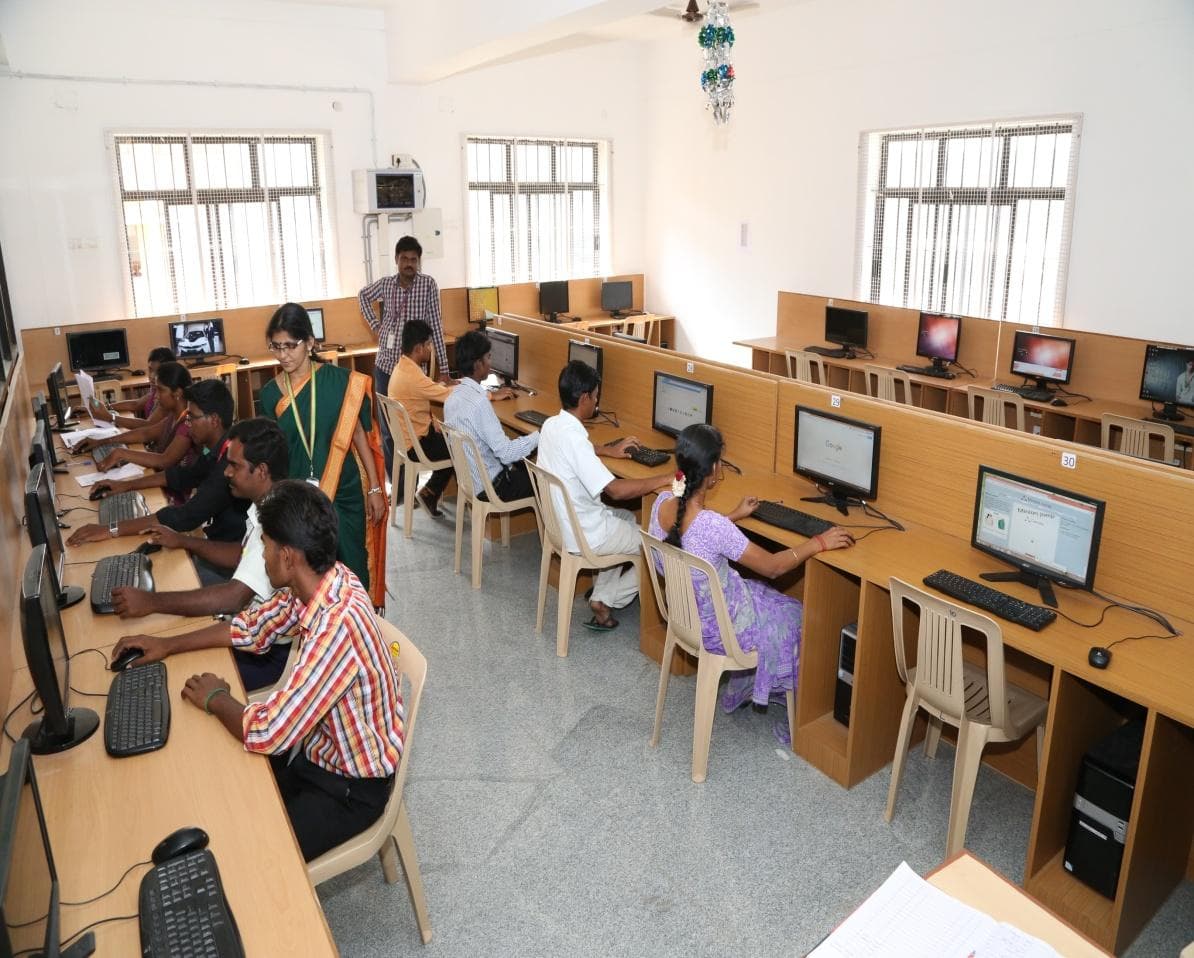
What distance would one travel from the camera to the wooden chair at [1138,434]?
16.0 ft

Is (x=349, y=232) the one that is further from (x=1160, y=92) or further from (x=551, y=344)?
(x=1160, y=92)

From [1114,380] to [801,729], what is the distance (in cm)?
388

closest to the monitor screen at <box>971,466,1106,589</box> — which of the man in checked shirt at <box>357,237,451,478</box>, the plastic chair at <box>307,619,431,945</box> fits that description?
the plastic chair at <box>307,619,431,945</box>

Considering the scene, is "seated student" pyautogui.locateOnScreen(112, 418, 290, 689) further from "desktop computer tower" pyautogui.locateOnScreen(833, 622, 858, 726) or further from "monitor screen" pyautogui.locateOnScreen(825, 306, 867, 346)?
"monitor screen" pyautogui.locateOnScreen(825, 306, 867, 346)

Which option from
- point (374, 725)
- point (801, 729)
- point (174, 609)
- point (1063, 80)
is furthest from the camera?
point (1063, 80)

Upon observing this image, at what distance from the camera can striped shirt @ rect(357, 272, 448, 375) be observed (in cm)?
650

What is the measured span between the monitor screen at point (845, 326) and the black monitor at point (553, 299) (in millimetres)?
2598

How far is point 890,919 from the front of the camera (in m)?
1.50

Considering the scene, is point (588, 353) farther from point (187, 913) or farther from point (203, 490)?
point (187, 913)

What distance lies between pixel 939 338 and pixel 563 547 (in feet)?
13.4

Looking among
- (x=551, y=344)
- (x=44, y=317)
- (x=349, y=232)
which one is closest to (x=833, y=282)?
(x=551, y=344)

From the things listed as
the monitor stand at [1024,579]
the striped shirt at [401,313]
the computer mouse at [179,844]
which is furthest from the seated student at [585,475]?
the striped shirt at [401,313]

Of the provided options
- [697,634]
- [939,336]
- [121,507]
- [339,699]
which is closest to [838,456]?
[697,634]

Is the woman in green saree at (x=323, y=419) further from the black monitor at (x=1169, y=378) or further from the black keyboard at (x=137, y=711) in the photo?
the black monitor at (x=1169, y=378)
